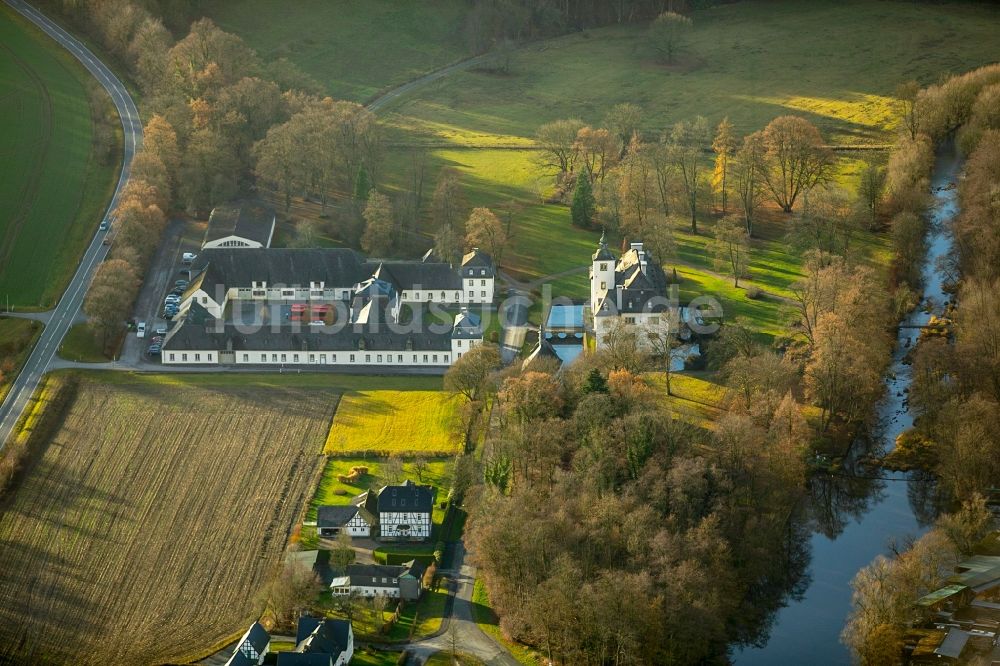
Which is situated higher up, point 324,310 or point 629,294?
point 629,294

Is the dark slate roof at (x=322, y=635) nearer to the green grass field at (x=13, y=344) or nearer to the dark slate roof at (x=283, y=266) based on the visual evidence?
the green grass field at (x=13, y=344)

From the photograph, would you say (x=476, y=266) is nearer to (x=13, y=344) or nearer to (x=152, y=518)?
(x=13, y=344)

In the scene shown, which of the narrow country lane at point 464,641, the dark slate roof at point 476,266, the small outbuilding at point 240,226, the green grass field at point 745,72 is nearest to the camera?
the narrow country lane at point 464,641

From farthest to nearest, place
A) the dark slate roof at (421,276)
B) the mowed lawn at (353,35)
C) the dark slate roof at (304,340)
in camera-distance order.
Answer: the mowed lawn at (353,35)
the dark slate roof at (421,276)
the dark slate roof at (304,340)

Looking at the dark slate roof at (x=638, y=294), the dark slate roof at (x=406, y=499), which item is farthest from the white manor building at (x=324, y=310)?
the dark slate roof at (x=406, y=499)

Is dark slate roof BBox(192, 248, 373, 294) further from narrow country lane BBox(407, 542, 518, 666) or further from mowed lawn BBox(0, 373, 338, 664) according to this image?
narrow country lane BBox(407, 542, 518, 666)

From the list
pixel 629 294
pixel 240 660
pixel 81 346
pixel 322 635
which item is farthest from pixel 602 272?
pixel 240 660

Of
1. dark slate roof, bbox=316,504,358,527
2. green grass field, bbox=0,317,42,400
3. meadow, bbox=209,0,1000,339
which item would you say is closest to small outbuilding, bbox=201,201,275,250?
meadow, bbox=209,0,1000,339
